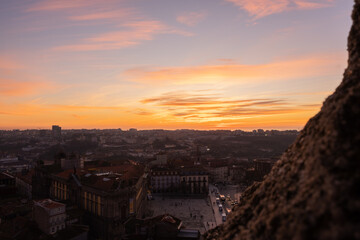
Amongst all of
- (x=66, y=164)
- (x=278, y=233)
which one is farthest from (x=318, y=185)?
(x=66, y=164)

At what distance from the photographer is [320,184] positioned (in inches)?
131

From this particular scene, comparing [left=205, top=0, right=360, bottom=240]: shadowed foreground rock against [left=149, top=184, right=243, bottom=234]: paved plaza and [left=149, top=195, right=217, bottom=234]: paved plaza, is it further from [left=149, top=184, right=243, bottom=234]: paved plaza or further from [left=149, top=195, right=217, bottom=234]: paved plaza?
[left=149, top=195, right=217, bottom=234]: paved plaza

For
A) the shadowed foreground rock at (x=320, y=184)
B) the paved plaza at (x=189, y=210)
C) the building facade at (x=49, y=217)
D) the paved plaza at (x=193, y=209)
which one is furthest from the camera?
the paved plaza at (x=193, y=209)

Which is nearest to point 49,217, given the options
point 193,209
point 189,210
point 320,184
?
point 189,210

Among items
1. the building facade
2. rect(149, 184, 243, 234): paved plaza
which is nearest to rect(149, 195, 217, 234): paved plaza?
rect(149, 184, 243, 234): paved plaza

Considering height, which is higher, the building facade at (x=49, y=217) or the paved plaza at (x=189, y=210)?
the building facade at (x=49, y=217)

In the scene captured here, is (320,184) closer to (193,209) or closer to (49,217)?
(49,217)

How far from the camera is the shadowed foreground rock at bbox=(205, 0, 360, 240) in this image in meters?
2.88

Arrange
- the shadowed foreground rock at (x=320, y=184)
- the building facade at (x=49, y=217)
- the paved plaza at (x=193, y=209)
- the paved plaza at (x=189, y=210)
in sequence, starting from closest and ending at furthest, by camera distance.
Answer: the shadowed foreground rock at (x=320, y=184) → the building facade at (x=49, y=217) → the paved plaza at (x=189, y=210) → the paved plaza at (x=193, y=209)

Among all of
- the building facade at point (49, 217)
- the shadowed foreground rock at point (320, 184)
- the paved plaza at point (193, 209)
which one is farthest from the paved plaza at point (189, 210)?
the shadowed foreground rock at point (320, 184)

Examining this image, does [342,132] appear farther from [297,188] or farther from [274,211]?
[274,211]

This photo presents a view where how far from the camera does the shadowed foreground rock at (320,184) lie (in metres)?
2.88

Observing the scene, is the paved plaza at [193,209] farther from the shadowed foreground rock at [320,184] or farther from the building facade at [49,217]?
the shadowed foreground rock at [320,184]

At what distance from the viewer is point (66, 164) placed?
135 feet
